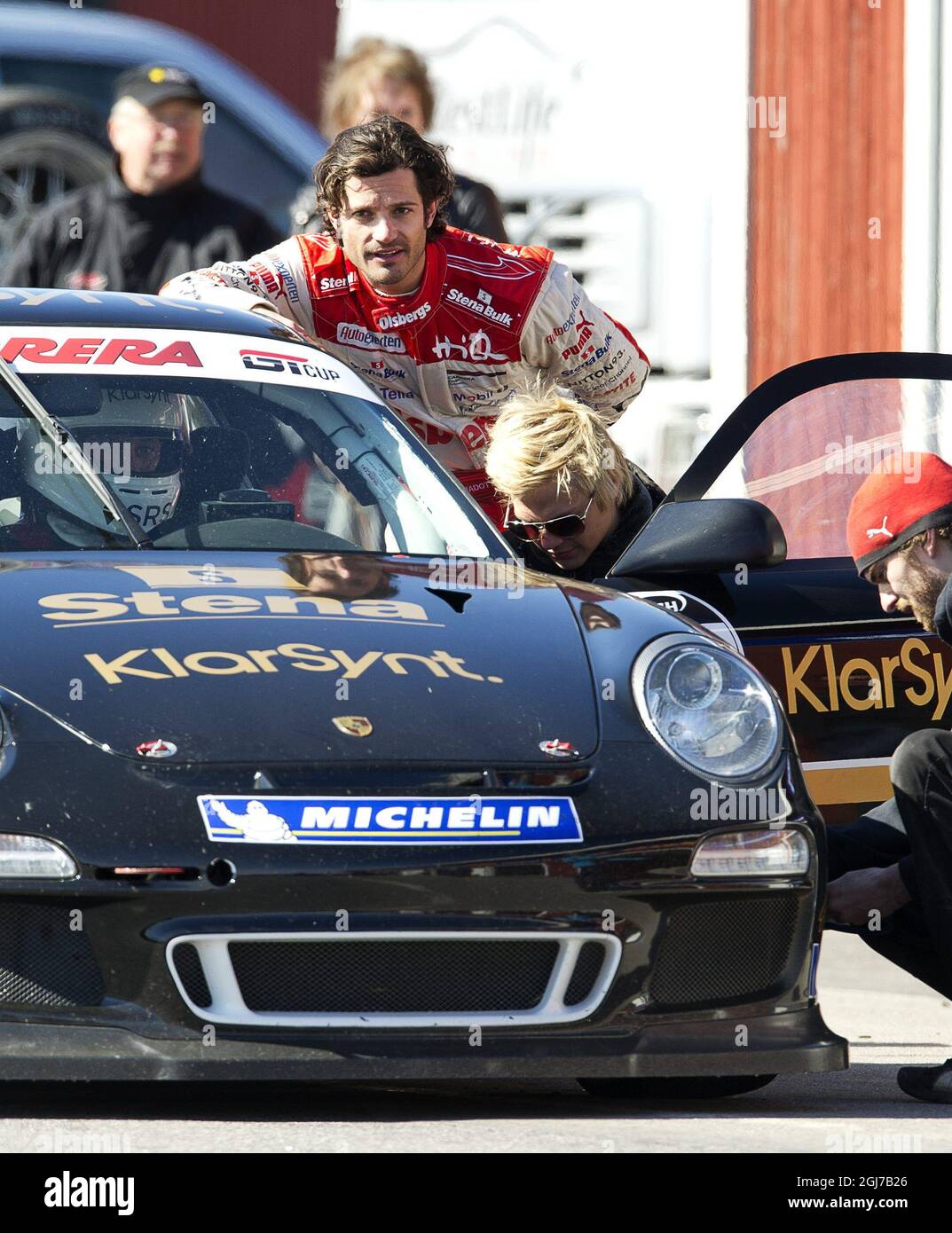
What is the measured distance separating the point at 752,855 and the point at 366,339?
2.29 meters

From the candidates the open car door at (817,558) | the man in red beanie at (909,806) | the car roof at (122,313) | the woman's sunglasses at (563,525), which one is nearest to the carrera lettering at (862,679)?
the open car door at (817,558)

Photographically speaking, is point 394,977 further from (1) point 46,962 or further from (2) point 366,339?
(2) point 366,339

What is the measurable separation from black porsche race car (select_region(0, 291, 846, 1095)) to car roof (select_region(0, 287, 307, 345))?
2.22 ft

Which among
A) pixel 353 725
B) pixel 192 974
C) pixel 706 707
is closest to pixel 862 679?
→ pixel 706 707

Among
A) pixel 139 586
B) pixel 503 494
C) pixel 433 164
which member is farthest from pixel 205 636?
pixel 433 164

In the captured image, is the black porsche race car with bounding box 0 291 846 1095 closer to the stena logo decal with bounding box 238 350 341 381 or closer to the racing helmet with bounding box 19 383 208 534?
the racing helmet with bounding box 19 383 208 534

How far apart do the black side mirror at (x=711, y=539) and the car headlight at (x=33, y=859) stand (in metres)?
1.57

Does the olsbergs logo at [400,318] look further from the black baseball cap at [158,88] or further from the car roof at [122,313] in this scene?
the black baseball cap at [158,88]

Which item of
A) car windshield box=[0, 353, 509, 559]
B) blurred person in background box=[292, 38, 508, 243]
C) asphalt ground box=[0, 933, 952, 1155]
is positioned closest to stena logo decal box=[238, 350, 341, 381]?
car windshield box=[0, 353, 509, 559]

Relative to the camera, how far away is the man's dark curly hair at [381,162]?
560cm

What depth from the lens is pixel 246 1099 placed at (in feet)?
12.5

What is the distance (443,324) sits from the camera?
5.59 m

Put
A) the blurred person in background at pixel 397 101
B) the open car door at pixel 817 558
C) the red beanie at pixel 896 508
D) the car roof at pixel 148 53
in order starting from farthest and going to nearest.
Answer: the car roof at pixel 148 53 < the blurred person in background at pixel 397 101 < the open car door at pixel 817 558 < the red beanie at pixel 896 508
